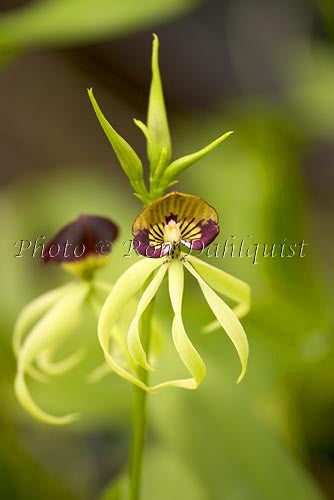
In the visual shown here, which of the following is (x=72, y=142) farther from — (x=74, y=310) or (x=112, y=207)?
(x=74, y=310)

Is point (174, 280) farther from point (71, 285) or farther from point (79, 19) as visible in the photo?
point (79, 19)

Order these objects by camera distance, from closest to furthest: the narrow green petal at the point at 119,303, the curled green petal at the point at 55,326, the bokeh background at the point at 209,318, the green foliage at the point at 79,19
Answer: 1. the narrow green petal at the point at 119,303
2. the curled green petal at the point at 55,326
3. the bokeh background at the point at 209,318
4. the green foliage at the point at 79,19

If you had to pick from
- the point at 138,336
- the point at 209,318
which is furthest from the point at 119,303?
the point at 209,318

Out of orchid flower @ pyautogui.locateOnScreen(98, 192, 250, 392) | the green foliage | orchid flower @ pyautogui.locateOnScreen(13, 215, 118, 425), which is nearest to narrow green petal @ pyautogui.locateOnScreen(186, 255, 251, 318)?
orchid flower @ pyautogui.locateOnScreen(98, 192, 250, 392)

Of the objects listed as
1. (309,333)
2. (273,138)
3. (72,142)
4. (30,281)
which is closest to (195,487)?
(309,333)

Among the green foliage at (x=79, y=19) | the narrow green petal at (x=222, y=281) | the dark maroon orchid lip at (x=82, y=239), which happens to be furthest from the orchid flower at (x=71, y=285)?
the green foliage at (x=79, y=19)

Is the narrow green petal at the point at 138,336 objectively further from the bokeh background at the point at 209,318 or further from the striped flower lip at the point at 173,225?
the bokeh background at the point at 209,318
